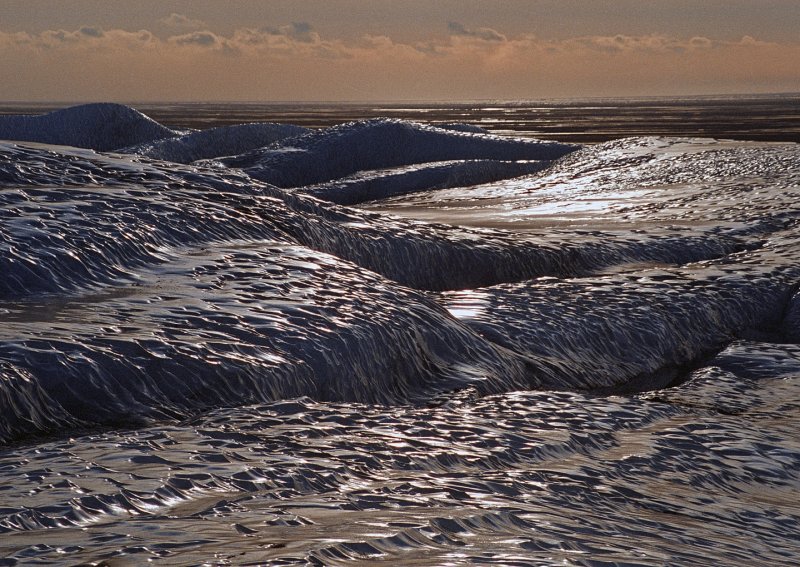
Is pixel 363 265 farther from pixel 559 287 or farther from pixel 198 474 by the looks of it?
pixel 198 474

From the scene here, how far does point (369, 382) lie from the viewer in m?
4.52

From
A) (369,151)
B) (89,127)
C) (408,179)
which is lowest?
(408,179)

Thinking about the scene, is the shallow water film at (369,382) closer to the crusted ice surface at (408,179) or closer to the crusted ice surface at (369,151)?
the crusted ice surface at (408,179)

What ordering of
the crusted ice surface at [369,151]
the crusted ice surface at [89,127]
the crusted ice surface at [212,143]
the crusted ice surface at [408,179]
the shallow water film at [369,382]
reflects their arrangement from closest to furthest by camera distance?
the shallow water film at [369,382]
the crusted ice surface at [408,179]
the crusted ice surface at [369,151]
the crusted ice surface at [212,143]
the crusted ice surface at [89,127]

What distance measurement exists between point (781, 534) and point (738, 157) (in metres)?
11.0

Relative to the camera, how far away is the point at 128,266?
5000mm

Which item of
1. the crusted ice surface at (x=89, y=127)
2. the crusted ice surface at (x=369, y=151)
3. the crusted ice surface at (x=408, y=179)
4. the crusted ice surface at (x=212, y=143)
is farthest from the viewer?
the crusted ice surface at (x=89, y=127)

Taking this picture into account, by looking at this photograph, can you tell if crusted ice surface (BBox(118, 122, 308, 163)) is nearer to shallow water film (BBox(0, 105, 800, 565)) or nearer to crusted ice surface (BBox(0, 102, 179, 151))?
crusted ice surface (BBox(0, 102, 179, 151))

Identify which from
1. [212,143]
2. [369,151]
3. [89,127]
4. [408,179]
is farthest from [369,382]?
[89,127]

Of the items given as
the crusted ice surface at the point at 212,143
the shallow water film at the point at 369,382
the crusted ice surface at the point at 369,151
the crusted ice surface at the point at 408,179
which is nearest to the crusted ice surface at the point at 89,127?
the crusted ice surface at the point at 212,143

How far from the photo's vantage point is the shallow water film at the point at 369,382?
260 centimetres

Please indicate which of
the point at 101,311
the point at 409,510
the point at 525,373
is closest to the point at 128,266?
the point at 101,311

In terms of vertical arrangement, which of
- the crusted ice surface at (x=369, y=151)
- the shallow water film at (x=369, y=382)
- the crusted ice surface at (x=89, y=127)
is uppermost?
the crusted ice surface at (x=89, y=127)

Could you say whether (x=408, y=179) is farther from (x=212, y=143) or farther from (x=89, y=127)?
(x=89, y=127)
